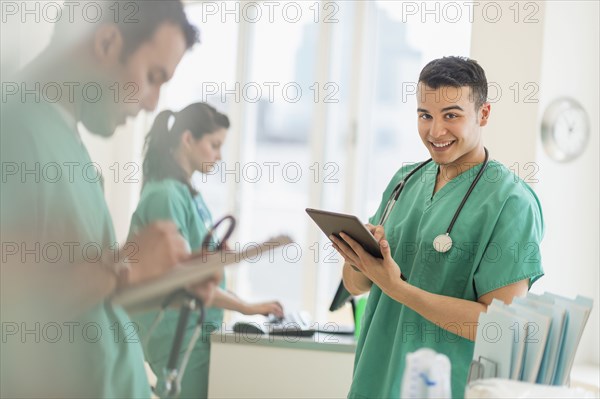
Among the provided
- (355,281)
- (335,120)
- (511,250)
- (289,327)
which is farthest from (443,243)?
(335,120)

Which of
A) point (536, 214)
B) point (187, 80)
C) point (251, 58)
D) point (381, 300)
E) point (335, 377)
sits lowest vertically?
point (335, 377)

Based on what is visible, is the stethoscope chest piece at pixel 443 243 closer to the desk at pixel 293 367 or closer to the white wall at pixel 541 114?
the desk at pixel 293 367

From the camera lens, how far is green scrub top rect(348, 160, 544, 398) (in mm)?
1560

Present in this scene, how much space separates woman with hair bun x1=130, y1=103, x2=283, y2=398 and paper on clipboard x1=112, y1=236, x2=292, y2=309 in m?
0.03

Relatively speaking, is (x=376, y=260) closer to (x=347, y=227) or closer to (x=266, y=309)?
(x=347, y=227)

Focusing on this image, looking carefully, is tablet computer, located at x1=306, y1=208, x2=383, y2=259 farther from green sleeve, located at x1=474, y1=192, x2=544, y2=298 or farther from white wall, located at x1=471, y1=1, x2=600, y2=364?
white wall, located at x1=471, y1=1, x2=600, y2=364

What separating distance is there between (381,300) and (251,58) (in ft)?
2.19

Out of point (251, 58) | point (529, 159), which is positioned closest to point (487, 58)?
point (529, 159)

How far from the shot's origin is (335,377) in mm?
2160

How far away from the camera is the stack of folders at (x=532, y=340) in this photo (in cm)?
124

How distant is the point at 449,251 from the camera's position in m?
1.61

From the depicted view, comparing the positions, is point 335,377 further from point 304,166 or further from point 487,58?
point 304,166

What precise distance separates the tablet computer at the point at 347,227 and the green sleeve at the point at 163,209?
28cm

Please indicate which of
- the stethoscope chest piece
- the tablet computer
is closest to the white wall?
the stethoscope chest piece
